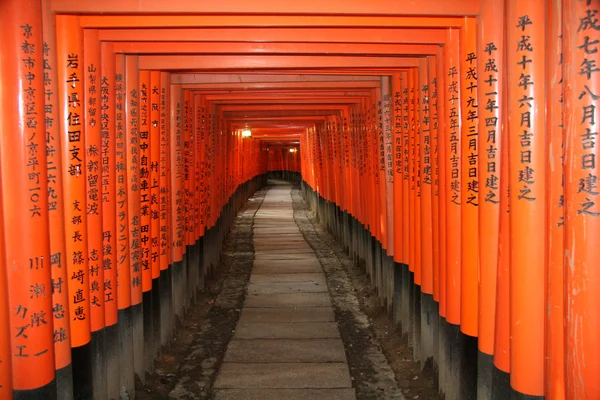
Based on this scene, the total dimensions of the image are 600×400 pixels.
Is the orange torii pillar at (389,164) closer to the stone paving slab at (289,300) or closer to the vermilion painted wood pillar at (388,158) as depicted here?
the vermilion painted wood pillar at (388,158)

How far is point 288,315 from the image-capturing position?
7.22m

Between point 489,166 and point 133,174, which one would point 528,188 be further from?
point 133,174

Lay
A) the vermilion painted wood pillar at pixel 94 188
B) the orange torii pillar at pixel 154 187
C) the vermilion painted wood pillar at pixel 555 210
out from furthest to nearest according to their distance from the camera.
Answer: the orange torii pillar at pixel 154 187, the vermilion painted wood pillar at pixel 94 188, the vermilion painted wood pillar at pixel 555 210

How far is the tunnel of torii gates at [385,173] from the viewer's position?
2.67m

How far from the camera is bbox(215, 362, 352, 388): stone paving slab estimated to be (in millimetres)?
5031

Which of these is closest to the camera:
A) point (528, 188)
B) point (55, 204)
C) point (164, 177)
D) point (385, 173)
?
point (528, 188)

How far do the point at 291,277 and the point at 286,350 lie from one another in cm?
348

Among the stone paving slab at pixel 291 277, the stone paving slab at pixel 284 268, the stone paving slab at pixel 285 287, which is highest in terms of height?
the stone paving slab at pixel 284 268

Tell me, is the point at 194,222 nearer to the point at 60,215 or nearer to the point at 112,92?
the point at 112,92

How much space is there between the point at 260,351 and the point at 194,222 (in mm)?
2609

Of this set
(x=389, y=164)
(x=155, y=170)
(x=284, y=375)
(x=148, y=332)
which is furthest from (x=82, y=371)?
(x=389, y=164)

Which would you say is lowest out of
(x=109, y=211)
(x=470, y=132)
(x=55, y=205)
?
(x=109, y=211)

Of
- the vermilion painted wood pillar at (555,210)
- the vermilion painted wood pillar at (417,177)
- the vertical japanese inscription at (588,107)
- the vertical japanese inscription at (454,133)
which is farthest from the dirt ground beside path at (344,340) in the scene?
the vertical japanese inscription at (588,107)

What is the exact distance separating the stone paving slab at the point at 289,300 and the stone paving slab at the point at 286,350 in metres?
1.50
